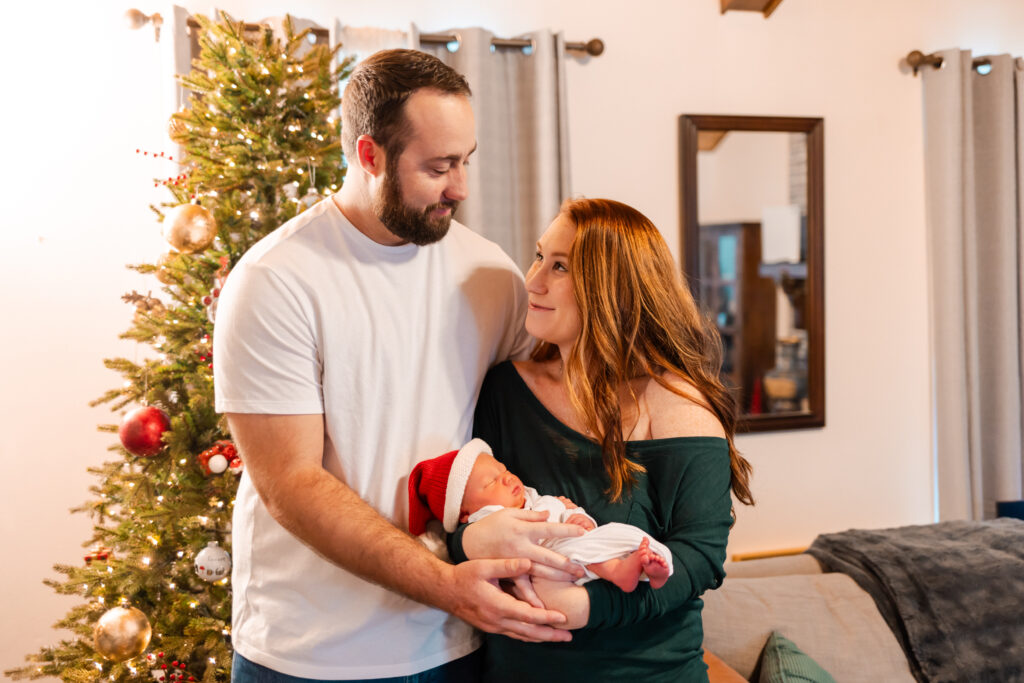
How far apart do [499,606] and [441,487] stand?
0.79ft

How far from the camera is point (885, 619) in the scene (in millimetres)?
2389

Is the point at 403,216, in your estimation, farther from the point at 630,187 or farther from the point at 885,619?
the point at 630,187

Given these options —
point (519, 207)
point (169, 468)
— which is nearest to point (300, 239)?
point (169, 468)

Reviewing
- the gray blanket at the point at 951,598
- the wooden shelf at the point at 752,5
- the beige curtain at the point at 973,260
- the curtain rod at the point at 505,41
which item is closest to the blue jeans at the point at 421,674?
the gray blanket at the point at 951,598

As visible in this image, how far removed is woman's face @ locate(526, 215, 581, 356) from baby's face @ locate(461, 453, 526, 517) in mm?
275

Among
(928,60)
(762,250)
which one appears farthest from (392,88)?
(928,60)

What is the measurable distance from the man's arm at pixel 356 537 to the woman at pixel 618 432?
0.17ft

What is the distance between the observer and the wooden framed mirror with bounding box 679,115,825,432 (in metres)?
3.66

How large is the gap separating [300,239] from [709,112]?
272cm

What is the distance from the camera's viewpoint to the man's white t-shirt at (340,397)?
4.53 ft

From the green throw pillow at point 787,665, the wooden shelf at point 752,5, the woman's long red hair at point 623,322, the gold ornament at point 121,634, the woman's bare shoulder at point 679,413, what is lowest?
the green throw pillow at point 787,665

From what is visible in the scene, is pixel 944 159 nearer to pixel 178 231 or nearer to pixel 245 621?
pixel 178 231

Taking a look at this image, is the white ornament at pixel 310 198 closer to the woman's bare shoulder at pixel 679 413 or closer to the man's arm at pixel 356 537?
the man's arm at pixel 356 537

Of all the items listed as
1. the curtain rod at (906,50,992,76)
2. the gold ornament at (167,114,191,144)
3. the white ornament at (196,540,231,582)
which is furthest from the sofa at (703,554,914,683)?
the curtain rod at (906,50,992,76)
